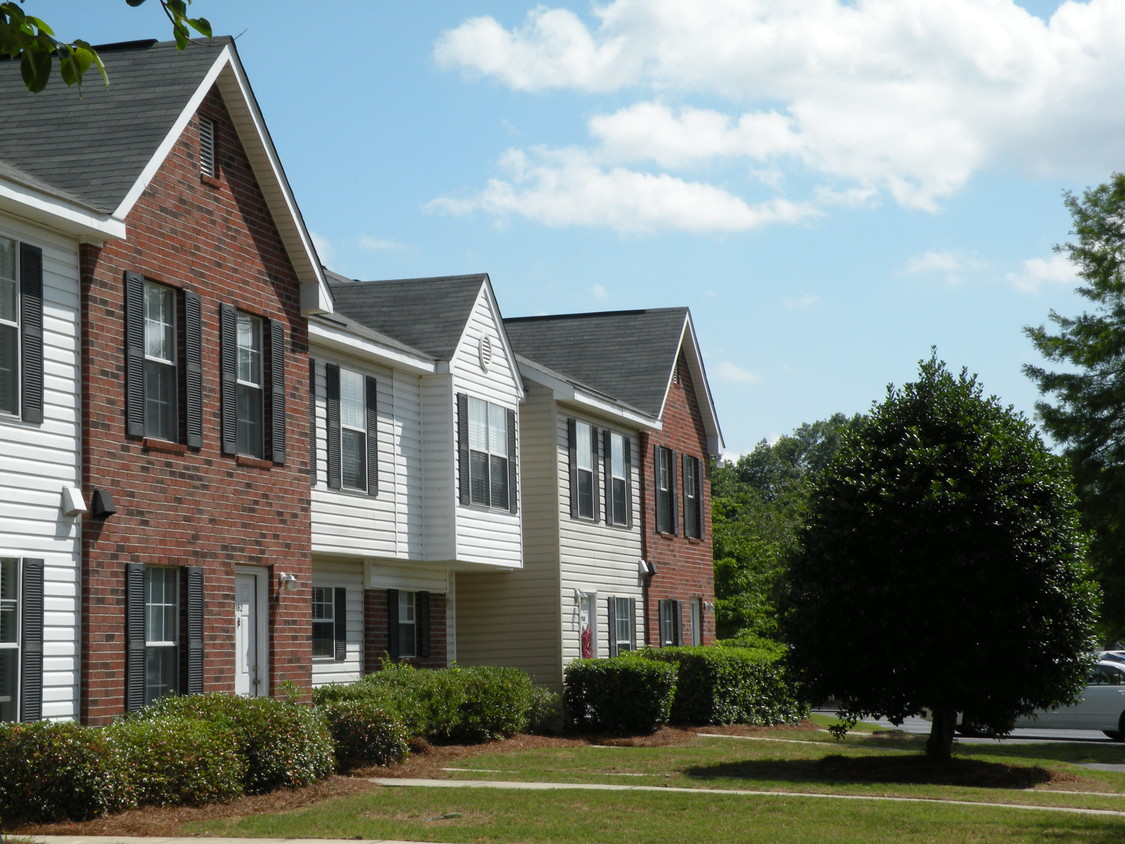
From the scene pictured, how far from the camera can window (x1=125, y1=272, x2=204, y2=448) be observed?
50.2 ft

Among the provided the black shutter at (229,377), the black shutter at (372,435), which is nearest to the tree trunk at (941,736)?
the black shutter at (372,435)

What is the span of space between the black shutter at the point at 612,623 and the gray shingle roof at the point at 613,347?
4.70 meters

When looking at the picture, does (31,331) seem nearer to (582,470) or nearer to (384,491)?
(384,491)

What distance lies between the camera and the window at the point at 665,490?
32844mm

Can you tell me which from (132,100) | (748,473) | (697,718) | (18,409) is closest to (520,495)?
(697,718)

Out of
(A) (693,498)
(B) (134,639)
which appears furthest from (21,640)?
(A) (693,498)

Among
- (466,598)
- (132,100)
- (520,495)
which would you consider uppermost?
(132,100)

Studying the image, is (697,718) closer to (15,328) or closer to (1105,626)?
(1105,626)

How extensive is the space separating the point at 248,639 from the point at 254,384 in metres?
3.24

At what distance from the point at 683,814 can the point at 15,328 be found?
804 centimetres

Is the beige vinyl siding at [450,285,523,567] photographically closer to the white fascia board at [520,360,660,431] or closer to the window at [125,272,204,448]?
the white fascia board at [520,360,660,431]

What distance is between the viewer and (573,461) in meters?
28.0

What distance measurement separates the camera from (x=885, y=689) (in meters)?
18.9

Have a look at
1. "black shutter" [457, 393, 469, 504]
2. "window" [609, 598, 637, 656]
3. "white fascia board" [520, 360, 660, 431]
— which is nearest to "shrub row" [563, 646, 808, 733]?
"window" [609, 598, 637, 656]
